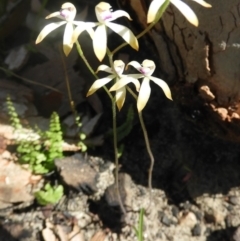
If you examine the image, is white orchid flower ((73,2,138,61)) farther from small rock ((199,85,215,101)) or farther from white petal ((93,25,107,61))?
small rock ((199,85,215,101))

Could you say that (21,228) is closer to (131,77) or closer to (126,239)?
(126,239)

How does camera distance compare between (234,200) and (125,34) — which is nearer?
(125,34)

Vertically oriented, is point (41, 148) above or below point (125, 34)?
below

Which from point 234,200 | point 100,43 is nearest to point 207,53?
point 100,43

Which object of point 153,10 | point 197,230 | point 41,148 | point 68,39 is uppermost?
point 153,10

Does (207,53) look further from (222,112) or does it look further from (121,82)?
(121,82)

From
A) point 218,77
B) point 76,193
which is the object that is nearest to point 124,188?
point 76,193

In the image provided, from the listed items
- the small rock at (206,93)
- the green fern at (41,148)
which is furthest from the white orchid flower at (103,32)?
the green fern at (41,148)
